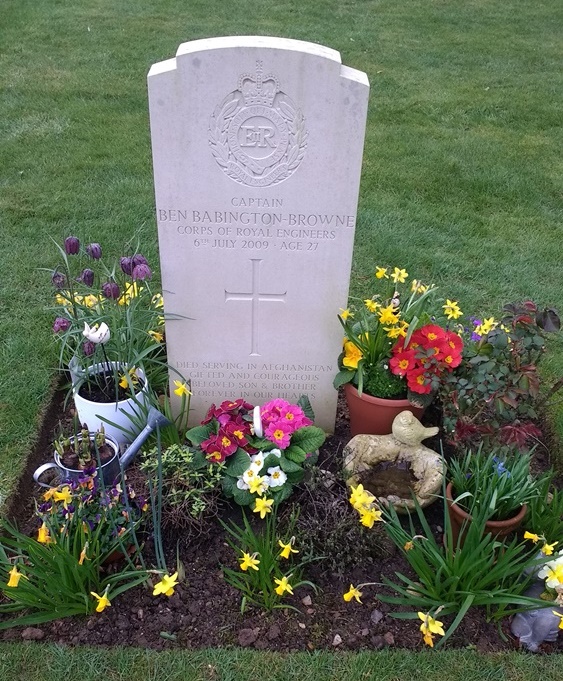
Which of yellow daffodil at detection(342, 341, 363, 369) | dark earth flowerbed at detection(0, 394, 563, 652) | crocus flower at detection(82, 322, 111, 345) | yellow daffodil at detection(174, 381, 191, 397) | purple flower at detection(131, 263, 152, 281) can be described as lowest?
dark earth flowerbed at detection(0, 394, 563, 652)

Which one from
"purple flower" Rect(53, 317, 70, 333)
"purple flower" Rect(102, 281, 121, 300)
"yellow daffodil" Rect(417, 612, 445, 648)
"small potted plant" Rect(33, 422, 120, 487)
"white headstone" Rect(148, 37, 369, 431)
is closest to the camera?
"yellow daffodil" Rect(417, 612, 445, 648)

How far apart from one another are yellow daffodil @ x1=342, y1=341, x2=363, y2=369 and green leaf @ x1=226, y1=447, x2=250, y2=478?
0.69 meters

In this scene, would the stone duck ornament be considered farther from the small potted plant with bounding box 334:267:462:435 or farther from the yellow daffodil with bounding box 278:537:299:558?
the yellow daffodil with bounding box 278:537:299:558

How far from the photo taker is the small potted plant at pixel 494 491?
2.52 m

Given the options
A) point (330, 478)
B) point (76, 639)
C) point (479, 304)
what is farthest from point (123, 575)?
point (479, 304)

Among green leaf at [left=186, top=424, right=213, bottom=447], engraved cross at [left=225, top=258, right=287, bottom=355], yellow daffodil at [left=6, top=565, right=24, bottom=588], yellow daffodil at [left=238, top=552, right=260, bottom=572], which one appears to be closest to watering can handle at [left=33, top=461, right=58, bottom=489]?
yellow daffodil at [left=6, top=565, right=24, bottom=588]

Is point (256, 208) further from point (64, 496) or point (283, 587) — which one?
point (283, 587)

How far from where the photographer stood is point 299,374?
10.6 ft

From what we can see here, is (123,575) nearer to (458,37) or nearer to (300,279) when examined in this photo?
(300,279)

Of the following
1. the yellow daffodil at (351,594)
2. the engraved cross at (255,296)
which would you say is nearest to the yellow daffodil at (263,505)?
the yellow daffodil at (351,594)

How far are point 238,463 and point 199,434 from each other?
25 cm

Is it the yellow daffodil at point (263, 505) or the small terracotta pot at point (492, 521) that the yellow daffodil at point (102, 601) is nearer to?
the yellow daffodil at point (263, 505)

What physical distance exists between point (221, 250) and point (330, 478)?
3.71ft

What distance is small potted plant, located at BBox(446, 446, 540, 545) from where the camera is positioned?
252 centimetres
